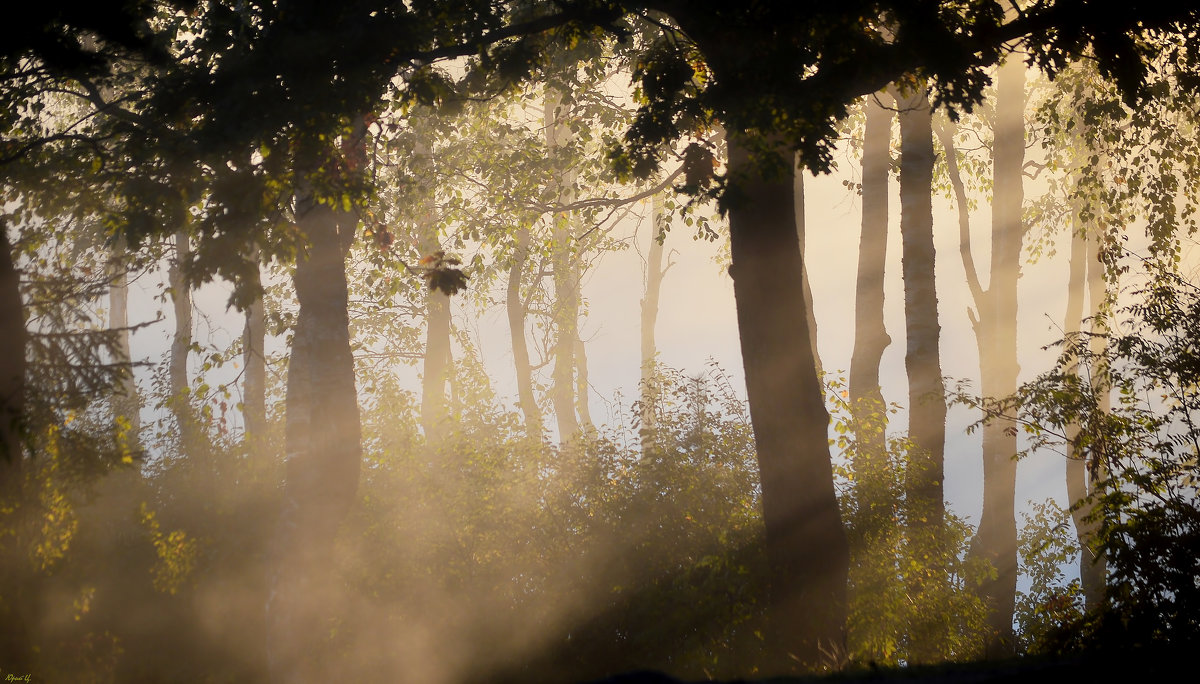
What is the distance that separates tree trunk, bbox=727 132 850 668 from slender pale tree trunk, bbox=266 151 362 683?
16.5 feet

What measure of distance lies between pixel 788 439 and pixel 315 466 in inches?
228

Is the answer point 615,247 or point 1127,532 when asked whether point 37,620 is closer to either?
point 1127,532

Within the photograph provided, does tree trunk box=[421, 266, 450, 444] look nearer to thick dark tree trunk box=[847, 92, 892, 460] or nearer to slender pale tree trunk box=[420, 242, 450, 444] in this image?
slender pale tree trunk box=[420, 242, 450, 444]

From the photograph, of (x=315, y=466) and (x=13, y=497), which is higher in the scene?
(x=315, y=466)

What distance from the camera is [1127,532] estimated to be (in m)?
8.77

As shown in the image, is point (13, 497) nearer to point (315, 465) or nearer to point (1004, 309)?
point (315, 465)

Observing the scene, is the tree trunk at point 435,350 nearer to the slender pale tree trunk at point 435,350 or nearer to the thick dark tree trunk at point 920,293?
the slender pale tree trunk at point 435,350

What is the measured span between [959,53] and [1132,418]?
448 centimetres

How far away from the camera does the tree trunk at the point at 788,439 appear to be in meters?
8.94

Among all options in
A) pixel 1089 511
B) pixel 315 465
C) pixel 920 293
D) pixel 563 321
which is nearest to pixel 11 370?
pixel 315 465

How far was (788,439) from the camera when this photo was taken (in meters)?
9.05

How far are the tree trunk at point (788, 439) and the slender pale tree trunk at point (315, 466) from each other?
504 cm

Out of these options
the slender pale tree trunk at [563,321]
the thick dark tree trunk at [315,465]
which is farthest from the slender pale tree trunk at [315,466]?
the slender pale tree trunk at [563,321]

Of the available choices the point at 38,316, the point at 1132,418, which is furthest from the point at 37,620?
the point at 1132,418
